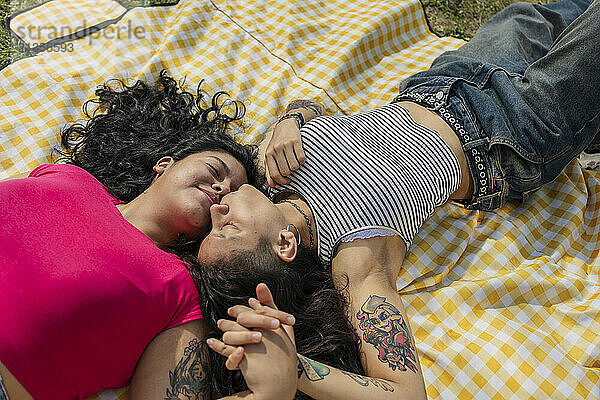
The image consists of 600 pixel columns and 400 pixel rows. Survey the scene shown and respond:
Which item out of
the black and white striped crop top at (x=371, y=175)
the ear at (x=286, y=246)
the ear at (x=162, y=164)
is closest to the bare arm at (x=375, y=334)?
the black and white striped crop top at (x=371, y=175)

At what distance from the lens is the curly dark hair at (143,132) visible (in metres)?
2.96

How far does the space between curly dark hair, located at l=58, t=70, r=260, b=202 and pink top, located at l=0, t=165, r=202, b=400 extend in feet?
2.05

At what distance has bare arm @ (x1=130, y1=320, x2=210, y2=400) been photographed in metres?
2.09

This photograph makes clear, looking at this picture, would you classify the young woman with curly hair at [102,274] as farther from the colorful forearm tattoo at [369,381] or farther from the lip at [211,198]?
the colorful forearm tattoo at [369,381]

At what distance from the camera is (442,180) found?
9.51ft

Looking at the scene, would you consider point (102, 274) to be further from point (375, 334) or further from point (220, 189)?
point (375, 334)

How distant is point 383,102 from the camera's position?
3861 mm

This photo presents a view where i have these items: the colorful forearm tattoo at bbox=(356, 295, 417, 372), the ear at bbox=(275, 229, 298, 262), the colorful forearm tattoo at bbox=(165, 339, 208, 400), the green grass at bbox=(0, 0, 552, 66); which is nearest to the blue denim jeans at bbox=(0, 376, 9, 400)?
the colorful forearm tattoo at bbox=(165, 339, 208, 400)

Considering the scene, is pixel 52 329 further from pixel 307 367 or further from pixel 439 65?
pixel 439 65

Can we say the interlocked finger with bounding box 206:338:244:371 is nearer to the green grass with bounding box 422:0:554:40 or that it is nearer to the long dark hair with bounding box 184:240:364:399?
the long dark hair with bounding box 184:240:364:399

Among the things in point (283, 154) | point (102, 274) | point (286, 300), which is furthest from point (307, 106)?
point (102, 274)

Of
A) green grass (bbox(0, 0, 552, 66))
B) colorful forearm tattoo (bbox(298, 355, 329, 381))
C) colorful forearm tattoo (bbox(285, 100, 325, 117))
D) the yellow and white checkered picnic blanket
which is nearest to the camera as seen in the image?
colorful forearm tattoo (bbox(298, 355, 329, 381))

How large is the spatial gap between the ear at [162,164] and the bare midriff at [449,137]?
1376 millimetres

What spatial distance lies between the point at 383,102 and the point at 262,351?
237cm
